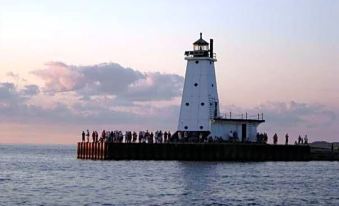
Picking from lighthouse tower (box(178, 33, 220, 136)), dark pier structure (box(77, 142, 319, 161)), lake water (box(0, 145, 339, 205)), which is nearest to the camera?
lake water (box(0, 145, 339, 205))

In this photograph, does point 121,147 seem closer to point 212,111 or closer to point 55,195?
point 212,111

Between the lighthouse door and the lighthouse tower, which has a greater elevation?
the lighthouse tower

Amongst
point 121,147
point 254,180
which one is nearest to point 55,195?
point 254,180

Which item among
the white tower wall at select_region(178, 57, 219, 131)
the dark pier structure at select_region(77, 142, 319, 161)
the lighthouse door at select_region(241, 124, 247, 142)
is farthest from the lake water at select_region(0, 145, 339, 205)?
the lighthouse door at select_region(241, 124, 247, 142)

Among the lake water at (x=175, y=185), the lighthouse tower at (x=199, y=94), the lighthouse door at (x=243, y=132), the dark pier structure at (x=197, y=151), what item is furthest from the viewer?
the lighthouse door at (x=243, y=132)

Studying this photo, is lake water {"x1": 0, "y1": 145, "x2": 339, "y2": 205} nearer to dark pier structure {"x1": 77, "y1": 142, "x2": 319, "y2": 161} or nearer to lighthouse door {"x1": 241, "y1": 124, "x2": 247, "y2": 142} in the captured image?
dark pier structure {"x1": 77, "y1": 142, "x2": 319, "y2": 161}

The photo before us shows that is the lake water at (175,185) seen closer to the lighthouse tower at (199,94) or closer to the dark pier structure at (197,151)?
the dark pier structure at (197,151)

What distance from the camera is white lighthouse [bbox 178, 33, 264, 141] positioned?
81438 mm

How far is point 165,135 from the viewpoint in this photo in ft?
264

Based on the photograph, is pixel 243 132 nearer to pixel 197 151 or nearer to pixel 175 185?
pixel 197 151

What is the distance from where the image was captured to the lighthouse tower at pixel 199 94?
8144cm

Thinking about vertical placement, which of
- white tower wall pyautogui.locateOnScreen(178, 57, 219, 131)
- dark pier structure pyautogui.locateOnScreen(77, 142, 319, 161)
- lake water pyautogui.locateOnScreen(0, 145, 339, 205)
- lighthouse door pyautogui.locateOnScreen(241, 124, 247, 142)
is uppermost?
white tower wall pyautogui.locateOnScreen(178, 57, 219, 131)

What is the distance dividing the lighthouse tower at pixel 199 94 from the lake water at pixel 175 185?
6.88 meters

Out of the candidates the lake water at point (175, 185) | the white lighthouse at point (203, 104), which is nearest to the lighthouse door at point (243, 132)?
the white lighthouse at point (203, 104)
